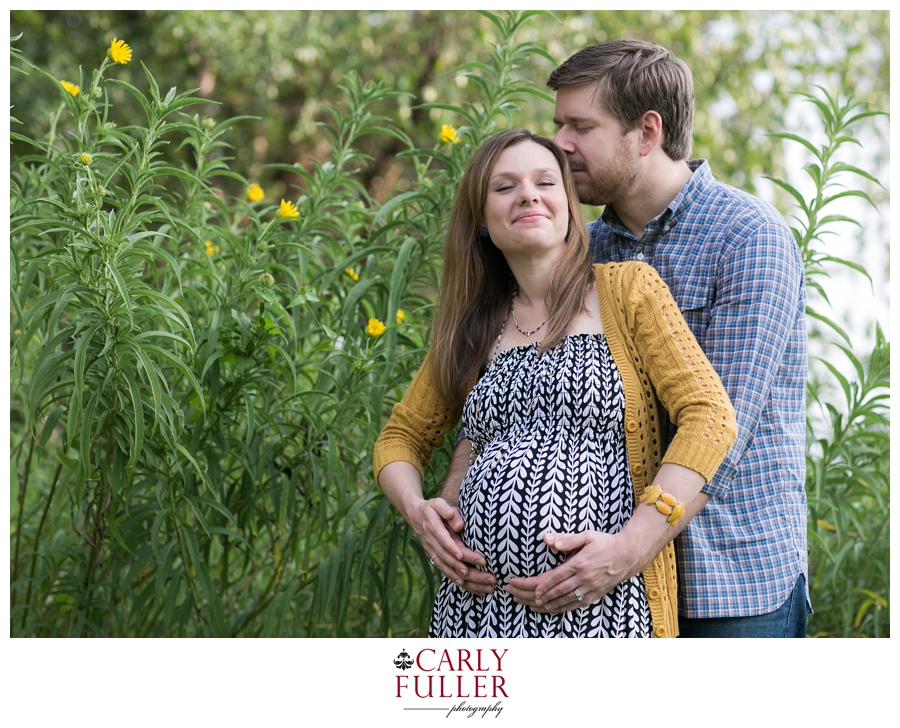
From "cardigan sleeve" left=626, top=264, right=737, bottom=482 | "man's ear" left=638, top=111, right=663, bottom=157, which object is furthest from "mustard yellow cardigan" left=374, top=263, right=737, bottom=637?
"man's ear" left=638, top=111, right=663, bottom=157

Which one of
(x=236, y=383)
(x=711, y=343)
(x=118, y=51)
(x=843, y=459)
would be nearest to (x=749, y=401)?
(x=711, y=343)

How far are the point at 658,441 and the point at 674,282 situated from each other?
38cm

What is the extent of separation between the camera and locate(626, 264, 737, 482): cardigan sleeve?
4.84 feet

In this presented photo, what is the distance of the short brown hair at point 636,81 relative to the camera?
1862mm

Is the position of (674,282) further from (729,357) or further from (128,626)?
(128,626)

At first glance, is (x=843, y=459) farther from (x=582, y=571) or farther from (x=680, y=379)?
(x=582, y=571)

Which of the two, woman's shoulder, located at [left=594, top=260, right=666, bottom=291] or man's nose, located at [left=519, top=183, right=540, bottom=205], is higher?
man's nose, located at [left=519, top=183, right=540, bottom=205]

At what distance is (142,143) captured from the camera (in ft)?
5.95

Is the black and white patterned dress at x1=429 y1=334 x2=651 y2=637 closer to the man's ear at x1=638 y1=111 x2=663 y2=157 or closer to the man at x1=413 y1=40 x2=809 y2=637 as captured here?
the man at x1=413 y1=40 x2=809 y2=637

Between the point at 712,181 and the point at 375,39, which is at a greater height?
the point at 375,39

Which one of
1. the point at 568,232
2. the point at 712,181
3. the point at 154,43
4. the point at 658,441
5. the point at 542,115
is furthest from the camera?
the point at 154,43

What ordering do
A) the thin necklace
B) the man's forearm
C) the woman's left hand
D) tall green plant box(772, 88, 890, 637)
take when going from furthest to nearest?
tall green plant box(772, 88, 890, 637) → the man's forearm → the thin necklace → the woman's left hand

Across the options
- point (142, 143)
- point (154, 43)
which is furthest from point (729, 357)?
point (154, 43)
